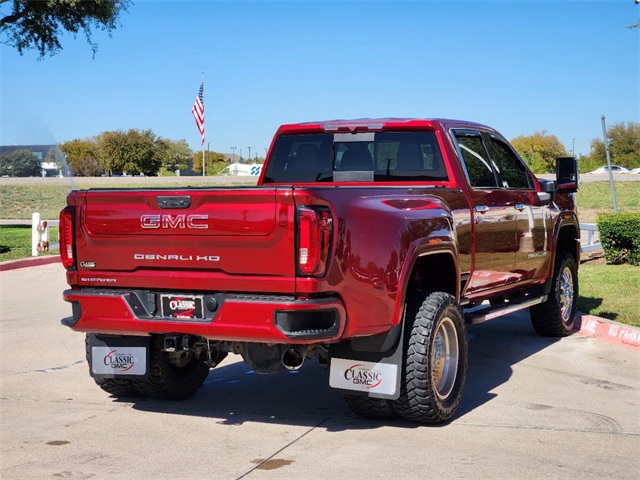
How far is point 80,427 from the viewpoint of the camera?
20.5 ft

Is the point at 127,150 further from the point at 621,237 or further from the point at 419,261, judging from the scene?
the point at 419,261

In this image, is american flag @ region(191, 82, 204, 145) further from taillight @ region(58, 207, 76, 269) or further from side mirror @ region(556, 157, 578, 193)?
taillight @ region(58, 207, 76, 269)

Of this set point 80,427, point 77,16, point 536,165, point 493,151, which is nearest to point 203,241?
point 80,427

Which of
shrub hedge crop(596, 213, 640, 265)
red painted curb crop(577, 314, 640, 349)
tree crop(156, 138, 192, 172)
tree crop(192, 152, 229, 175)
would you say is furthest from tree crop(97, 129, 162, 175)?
red painted curb crop(577, 314, 640, 349)

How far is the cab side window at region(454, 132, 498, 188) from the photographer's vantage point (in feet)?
25.2

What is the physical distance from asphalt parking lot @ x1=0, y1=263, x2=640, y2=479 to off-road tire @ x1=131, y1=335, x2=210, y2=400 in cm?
9

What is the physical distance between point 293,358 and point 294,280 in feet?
2.58

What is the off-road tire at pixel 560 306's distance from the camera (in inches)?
380

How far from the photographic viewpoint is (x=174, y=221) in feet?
19.0

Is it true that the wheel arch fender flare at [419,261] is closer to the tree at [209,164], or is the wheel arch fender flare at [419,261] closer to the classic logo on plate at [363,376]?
the classic logo on plate at [363,376]

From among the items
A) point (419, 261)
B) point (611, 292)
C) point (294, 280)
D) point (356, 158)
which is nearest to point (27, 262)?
point (611, 292)

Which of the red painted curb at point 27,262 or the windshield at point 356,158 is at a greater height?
the windshield at point 356,158

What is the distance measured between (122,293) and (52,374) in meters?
2.44

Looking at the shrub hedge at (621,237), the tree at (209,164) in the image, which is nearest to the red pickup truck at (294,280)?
the shrub hedge at (621,237)
